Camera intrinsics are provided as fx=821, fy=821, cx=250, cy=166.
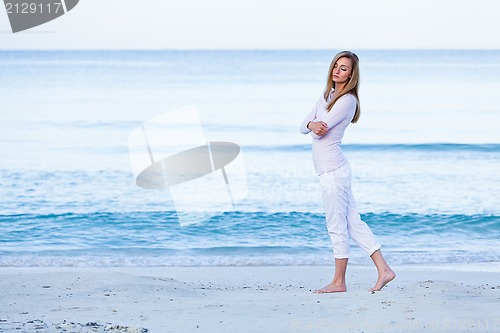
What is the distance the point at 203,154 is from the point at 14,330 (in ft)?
41.5

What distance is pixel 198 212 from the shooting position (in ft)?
35.4

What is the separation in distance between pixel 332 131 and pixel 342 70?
397 millimetres

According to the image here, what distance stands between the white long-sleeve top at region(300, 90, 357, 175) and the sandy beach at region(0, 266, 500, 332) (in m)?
0.85

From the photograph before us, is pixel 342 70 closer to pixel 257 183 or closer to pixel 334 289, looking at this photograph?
pixel 334 289

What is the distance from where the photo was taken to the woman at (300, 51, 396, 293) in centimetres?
517

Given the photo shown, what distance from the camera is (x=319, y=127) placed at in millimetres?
5109

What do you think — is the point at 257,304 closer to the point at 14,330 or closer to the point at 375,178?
the point at 14,330

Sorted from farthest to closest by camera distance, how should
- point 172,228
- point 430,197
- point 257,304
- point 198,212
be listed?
point 430,197 < point 198,212 < point 172,228 < point 257,304

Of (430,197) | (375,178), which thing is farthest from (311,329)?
(375,178)

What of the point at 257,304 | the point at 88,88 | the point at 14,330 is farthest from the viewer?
the point at 88,88

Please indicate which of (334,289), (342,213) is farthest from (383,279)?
(342,213)
